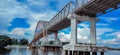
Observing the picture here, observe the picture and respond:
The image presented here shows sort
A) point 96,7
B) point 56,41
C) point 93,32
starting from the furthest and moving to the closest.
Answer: point 56,41 < point 93,32 < point 96,7

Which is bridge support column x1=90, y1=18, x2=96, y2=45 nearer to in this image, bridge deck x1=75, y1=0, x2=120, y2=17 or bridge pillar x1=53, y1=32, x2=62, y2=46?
bridge deck x1=75, y1=0, x2=120, y2=17

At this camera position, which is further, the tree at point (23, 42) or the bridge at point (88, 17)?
the tree at point (23, 42)

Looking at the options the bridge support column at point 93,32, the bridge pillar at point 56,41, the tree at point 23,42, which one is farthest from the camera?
the tree at point 23,42

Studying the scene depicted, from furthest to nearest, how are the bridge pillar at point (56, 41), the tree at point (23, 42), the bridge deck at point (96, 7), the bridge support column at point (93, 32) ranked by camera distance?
the tree at point (23, 42), the bridge pillar at point (56, 41), the bridge support column at point (93, 32), the bridge deck at point (96, 7)

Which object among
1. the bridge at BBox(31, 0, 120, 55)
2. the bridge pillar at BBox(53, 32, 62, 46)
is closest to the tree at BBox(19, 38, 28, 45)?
the bridge pillar at BBox(53, 32, 62, 46)

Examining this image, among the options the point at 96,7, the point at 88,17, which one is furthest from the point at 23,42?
the point at 96,7

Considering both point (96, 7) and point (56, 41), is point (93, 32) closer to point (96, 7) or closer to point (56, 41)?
point (96, 7)

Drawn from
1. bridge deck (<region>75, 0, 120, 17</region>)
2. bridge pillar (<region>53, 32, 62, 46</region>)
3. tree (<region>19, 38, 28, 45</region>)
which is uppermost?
bridge deck (<region>75, 0, 120, 17</region>)

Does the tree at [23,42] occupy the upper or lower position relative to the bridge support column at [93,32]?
lower

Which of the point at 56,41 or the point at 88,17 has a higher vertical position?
the point at 88,17

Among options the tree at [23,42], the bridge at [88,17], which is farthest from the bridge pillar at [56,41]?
the tree at [23,42]

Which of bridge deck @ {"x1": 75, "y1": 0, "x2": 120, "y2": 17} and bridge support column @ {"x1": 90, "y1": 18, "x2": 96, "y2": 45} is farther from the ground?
bridge deck @ {"x1": 75, "y1": 0, "x2": 120, "y2": 17}

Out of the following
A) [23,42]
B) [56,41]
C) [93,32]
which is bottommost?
[23,42]

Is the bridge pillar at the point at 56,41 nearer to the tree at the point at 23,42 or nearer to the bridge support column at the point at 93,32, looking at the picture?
the bridge support column at the point at 93,32
